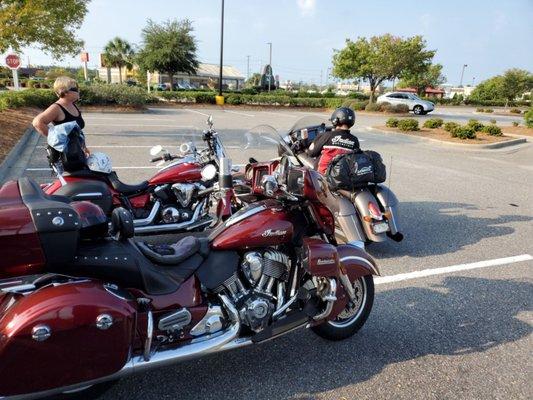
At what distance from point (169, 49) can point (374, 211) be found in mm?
34433

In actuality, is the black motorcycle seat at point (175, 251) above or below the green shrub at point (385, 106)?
below

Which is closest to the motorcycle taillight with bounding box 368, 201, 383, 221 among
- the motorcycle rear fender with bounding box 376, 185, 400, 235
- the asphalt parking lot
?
the motorcycle rear fender with bounding box 376, 185, 400, 235

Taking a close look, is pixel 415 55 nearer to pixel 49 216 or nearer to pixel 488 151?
pixel 488 151

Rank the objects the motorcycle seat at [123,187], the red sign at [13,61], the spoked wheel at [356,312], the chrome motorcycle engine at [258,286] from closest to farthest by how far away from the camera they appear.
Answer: the chrome motorcycle engine at [258,286] < the spoked wheel at [356,312] < the motorcycle seat at [123,187] < the red sign at [13,61]

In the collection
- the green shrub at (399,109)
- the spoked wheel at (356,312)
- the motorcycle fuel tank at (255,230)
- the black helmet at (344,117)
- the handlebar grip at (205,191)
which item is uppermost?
the black helmet at (344,117)

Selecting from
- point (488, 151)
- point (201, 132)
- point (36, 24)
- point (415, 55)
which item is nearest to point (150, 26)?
point (415, 55)

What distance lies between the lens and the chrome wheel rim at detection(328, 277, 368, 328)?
10.5 ft

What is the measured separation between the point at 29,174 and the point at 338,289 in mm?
7090

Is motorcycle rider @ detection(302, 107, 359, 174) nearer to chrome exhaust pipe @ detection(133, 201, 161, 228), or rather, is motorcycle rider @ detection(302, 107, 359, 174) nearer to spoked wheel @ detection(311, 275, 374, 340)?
chrome exhaust pipe @ detection(133, 201, 161, 228)

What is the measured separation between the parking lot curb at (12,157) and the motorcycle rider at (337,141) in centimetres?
526

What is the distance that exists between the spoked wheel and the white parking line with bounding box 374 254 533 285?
1042 millimetres

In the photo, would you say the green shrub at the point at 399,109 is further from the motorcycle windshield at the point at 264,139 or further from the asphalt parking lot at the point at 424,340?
the motorcycle windshield at the point at 264,139

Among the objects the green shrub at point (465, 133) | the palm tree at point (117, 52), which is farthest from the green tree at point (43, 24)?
the palm tree at point (117, 52)

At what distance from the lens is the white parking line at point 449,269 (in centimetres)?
431
